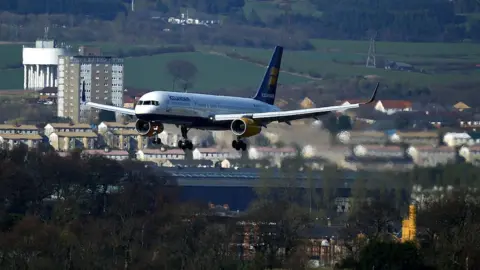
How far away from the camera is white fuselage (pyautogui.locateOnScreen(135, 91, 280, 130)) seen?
77938 millimetres

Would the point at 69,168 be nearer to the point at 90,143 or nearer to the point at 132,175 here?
the point at 132,175

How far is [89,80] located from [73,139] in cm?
3599

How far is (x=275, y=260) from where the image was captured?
92.8 m

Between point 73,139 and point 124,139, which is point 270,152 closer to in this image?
point 73,139

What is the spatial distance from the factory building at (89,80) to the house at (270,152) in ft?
238

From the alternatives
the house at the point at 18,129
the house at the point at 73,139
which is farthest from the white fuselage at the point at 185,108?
the house at the point at 18,129

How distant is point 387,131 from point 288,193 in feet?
19.4

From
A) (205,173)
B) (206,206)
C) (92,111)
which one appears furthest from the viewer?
(92,111)

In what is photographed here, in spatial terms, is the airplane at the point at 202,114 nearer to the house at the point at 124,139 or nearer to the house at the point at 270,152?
the house at the point at 270,152

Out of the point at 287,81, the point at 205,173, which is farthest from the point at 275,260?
the point at 287,81

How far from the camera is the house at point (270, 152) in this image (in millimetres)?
110750

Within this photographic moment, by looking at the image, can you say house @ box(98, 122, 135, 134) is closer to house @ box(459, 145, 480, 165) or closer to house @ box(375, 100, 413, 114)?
house @ box(375, 100, 413, 114)

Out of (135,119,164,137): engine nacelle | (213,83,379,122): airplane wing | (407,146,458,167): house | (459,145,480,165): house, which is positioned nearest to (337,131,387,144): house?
(407,146,458,167): house

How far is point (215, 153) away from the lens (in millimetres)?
130875
